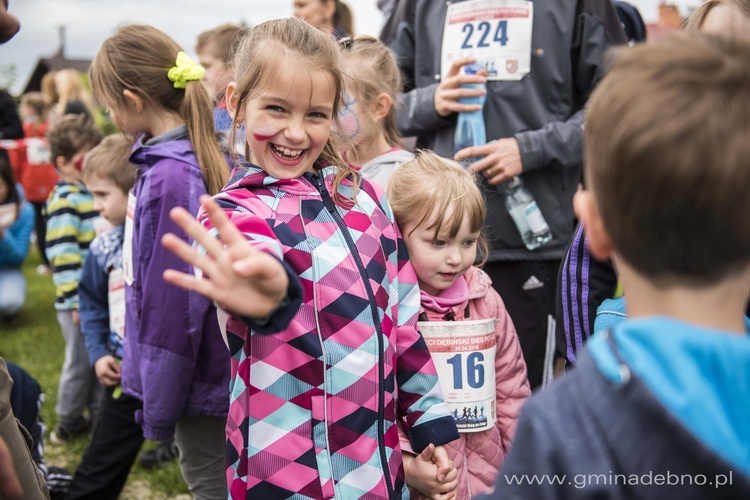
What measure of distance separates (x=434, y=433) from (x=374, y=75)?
157 cm

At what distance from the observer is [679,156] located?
96 cm

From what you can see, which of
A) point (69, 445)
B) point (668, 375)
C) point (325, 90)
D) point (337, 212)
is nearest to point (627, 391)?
point (668, 375)

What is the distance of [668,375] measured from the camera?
964 millimetres

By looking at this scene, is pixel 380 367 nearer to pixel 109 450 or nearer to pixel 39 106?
pixel 109 450

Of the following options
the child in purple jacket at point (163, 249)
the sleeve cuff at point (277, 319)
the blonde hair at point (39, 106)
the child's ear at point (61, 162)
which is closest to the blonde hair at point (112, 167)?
the child in purple jacket at point (163, 249)

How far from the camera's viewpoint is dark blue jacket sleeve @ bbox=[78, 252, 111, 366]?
3.30 m

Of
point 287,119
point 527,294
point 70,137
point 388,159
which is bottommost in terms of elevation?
point 527,294

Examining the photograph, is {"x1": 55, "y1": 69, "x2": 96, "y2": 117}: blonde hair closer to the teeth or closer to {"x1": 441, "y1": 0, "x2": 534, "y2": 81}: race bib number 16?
{"x1": 441, "y1": 0, "x2": 534, "y2": 81}: race bib number 16

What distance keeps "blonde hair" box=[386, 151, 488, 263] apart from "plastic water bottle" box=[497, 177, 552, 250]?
70 cm

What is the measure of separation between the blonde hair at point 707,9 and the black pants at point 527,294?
3.76 feet

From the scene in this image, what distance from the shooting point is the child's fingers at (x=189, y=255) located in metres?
1.24

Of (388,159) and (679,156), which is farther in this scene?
(388,159)

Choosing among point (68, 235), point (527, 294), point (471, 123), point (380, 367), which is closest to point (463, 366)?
point (380, 367)

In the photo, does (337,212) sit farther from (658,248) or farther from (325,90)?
(658,248)
